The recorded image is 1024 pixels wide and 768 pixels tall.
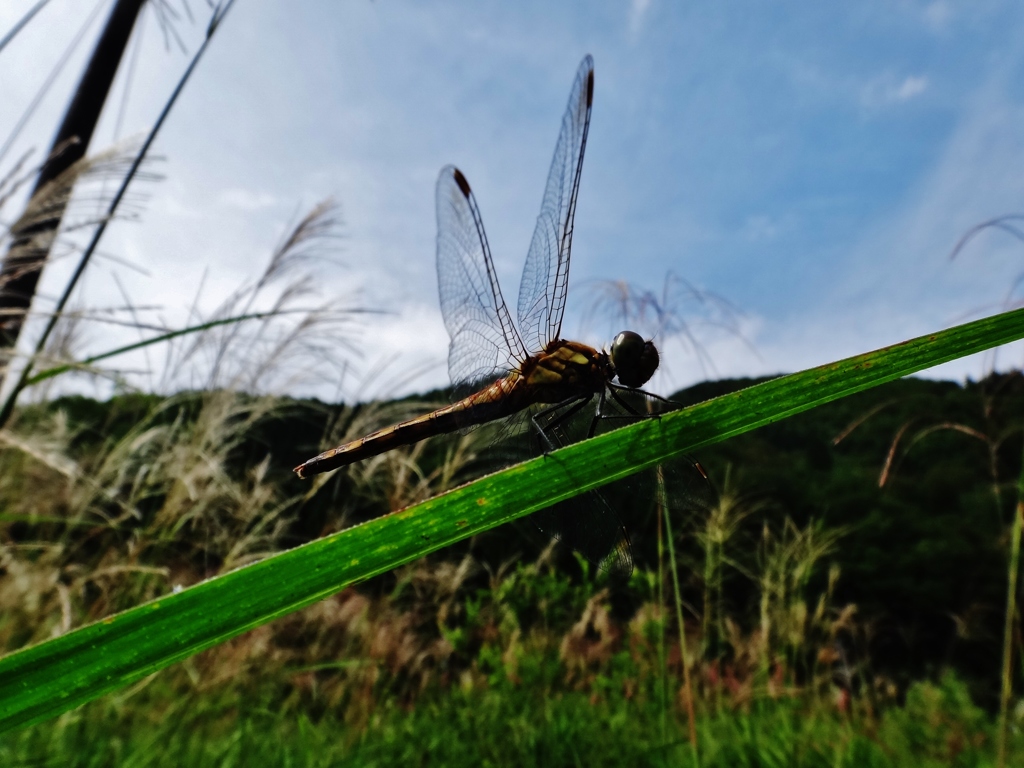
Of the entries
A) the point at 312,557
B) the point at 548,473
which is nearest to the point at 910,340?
the point at 548,473

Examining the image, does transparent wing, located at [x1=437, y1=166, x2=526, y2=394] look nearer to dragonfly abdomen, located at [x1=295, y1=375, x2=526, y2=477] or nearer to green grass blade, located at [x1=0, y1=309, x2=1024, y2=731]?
dragonfly abdomen, located at [x1=295, y1=375, x2=526, y2=477]

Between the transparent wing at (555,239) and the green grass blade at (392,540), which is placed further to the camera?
the transparent wing at (555,239)

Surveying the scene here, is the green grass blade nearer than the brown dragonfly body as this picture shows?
Yes

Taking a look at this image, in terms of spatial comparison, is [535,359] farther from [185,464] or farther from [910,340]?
[185,464]

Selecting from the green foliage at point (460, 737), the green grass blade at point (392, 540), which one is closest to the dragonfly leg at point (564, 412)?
the green grass blade at point (392, 540)

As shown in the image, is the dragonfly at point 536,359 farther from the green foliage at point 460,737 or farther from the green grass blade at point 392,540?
the green foliage at point 460,737

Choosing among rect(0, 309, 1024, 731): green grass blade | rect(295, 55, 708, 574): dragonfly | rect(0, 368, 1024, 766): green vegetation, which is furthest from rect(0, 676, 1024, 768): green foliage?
rect(0, 309, 1024, 731): green grass blade
